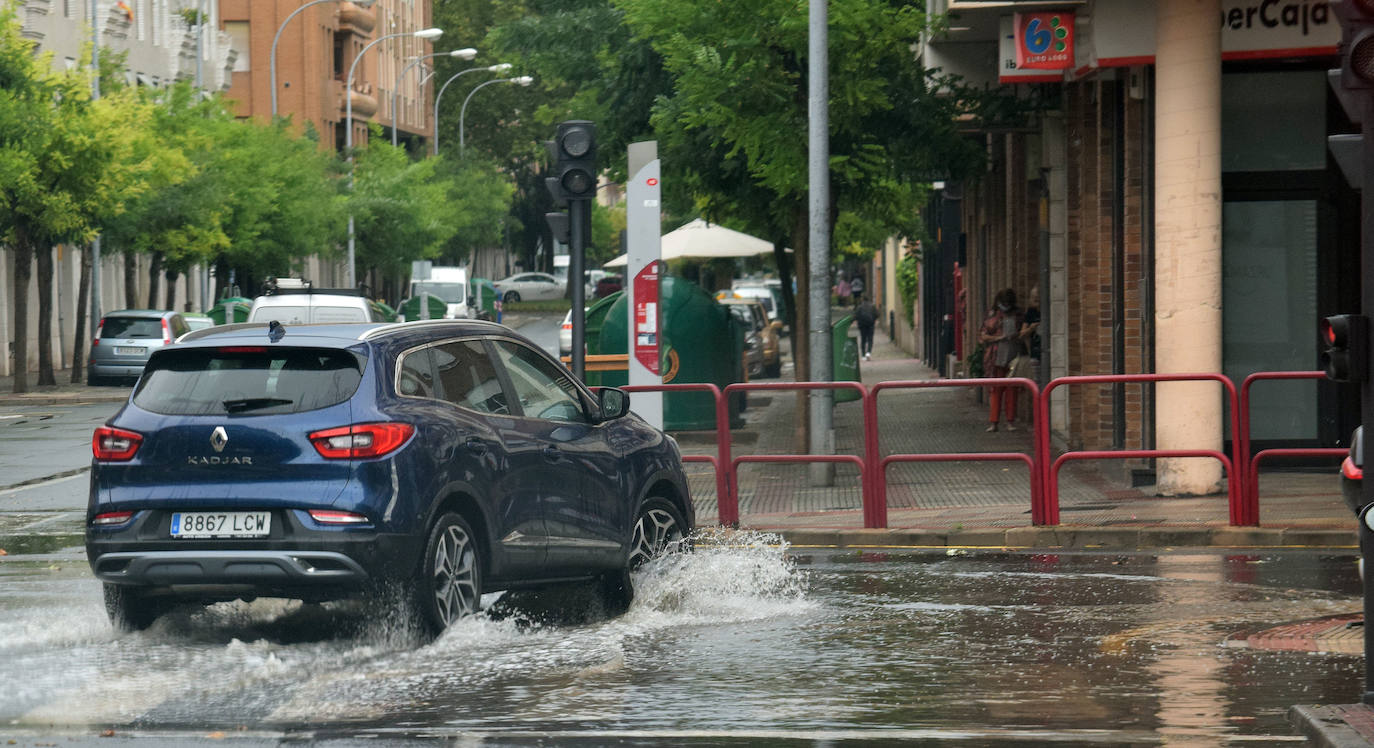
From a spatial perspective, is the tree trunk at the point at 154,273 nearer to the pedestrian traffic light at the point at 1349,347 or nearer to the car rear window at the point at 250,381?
the car rear window at the point at 250,381

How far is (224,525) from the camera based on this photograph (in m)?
8.82

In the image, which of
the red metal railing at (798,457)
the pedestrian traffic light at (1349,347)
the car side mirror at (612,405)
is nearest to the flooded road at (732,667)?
the car side mirror at (612,405)

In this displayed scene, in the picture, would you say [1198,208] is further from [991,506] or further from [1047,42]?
[991,506]

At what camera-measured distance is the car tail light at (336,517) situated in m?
8.73

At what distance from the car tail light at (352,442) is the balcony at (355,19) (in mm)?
79471

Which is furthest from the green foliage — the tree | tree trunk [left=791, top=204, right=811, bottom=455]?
tree trunk [left=791, top=204, right=811, bottom=455]

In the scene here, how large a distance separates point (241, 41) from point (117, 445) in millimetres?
73153

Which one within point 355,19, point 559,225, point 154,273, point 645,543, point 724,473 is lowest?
point 645,543

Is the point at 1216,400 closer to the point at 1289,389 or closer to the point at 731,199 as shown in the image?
the point at 1289,389

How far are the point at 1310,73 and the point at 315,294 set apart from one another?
14541 millimetres

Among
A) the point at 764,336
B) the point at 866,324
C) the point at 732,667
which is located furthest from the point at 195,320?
the point at 732,667

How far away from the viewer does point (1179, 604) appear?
35.6 ft

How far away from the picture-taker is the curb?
1382cm

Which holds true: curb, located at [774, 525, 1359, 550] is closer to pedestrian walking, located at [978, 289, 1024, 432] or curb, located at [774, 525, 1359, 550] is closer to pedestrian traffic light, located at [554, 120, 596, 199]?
pedestrian traffic light, located at [554, 120, 596, 199]
